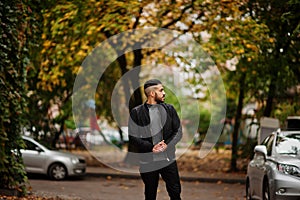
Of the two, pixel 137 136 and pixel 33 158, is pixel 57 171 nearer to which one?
pixel 33 158

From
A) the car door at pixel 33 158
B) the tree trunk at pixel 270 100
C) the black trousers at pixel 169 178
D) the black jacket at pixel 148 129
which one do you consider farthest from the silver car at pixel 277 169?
the tree trunk at pixel 270 100

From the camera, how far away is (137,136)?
988cm

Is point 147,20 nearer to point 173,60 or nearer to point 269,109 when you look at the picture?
point 173,60

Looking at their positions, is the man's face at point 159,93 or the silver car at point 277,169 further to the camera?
the silver car at point 277,169

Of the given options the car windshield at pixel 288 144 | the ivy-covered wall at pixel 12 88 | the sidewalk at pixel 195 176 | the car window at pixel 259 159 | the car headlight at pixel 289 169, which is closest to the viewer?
the car headlight at pixel 289 169

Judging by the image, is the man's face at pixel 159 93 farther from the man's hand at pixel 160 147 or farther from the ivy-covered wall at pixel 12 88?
the ivy-covered wall at pixel 12 88

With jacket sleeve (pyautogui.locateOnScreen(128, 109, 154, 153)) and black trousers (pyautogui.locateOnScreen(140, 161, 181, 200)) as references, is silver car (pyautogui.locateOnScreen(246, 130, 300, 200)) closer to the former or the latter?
black trousers (pyautogui.locateOnScreen(140, 161, 181, 200))

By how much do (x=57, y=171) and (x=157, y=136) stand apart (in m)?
14.6

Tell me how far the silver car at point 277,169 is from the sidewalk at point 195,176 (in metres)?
9.83

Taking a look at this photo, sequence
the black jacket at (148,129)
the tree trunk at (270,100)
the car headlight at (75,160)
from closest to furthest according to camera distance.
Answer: the black jacket at (148,129)
the car headlight at (75,160)
the tree trunk at (270,100)

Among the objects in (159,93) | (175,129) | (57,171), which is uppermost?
(159,93)

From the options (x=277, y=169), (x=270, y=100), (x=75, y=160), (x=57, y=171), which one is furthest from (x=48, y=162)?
(x=277, y=169)

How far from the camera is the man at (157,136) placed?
9.76 m

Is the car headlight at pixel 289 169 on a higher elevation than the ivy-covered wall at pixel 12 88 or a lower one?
lower
